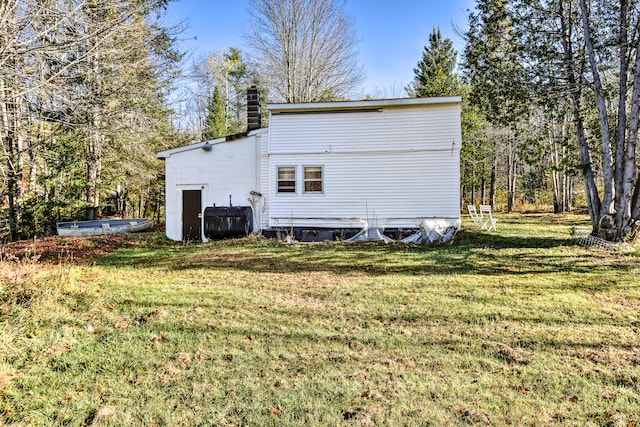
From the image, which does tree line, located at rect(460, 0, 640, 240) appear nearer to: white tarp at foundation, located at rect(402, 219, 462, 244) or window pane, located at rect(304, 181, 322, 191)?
white tarp at foundation, located at rect(402, 219, 462, 244)

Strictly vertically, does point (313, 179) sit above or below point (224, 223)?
above

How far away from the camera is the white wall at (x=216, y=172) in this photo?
12.3 metres

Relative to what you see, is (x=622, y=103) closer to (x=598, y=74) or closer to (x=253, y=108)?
(x=598, y=74)

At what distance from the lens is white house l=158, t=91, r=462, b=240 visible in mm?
11023

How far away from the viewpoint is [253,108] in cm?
1305

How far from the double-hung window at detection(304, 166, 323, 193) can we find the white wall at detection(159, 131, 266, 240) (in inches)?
69.8

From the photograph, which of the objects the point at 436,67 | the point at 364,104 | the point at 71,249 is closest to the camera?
the point at 71,249

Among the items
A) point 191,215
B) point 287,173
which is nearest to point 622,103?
point 287,173

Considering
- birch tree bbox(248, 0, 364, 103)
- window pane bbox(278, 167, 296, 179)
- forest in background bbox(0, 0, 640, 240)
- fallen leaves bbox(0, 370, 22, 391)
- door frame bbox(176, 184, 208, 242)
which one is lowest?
fallen leaves bbox(0, 370, 22, 391)

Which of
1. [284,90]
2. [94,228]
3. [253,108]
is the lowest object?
[94,228]

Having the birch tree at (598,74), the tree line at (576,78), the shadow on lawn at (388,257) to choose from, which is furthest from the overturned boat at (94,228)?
the birch tree at (598,74)

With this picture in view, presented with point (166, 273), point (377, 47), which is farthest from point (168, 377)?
point (377, 47)

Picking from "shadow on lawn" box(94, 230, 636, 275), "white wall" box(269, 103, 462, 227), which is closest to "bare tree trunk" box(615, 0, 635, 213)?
"shadow on lawn" box(94, 230, 636, 275)

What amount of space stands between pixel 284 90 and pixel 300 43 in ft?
8.92
